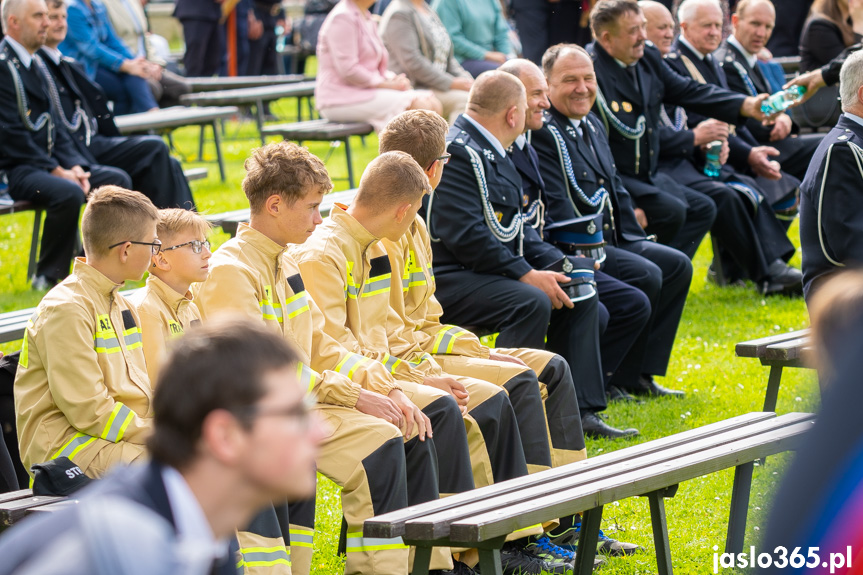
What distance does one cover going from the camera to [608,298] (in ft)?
19.3

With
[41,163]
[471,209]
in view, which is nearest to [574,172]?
[471,209]

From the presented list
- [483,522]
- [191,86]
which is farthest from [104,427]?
[191,86]

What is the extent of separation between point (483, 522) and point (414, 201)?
1.49 metres

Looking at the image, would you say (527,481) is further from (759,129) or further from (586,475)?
(759,129)

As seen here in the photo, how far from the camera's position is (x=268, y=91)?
465 inches

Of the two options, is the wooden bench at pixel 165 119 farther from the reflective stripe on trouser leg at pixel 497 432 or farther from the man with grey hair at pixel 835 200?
the man with grey hair at pixel 835 200

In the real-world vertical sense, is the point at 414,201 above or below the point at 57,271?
above

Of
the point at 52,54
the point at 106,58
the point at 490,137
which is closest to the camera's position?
the point at 490,137

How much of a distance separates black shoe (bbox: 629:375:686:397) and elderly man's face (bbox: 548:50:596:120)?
1.51 m

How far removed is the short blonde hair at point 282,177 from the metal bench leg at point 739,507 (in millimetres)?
1795

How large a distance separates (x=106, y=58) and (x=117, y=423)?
293 inches

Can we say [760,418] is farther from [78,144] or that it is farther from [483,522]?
[78,144]

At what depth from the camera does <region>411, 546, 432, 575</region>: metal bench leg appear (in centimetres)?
329

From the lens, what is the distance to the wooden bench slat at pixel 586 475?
3.10 meters
